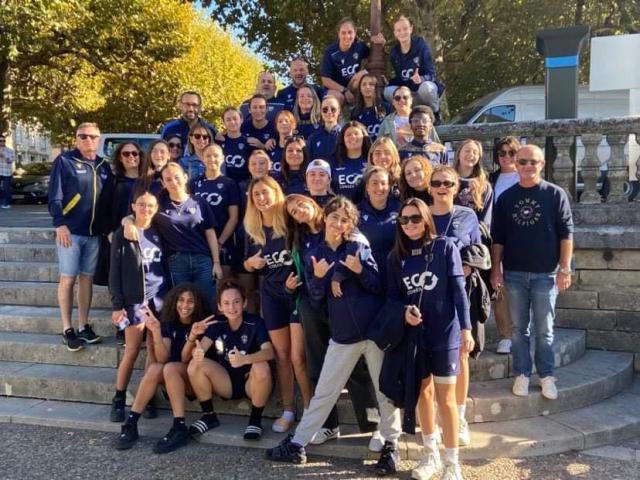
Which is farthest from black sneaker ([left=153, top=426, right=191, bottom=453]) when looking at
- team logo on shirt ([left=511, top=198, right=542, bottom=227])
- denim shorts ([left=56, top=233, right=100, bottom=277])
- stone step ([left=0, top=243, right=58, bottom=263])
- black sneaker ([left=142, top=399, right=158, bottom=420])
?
stone step ([left=0, top=243, right=58, bottom=263])

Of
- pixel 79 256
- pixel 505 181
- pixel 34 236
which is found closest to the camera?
pixel 505 181

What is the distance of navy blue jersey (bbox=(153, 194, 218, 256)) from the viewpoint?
4.81 metres

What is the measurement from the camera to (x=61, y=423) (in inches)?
185

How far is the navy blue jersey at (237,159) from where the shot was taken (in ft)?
19.8

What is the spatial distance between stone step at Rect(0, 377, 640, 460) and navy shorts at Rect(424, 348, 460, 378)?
0.85 meters

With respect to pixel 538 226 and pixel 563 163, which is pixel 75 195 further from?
pixel 563 163

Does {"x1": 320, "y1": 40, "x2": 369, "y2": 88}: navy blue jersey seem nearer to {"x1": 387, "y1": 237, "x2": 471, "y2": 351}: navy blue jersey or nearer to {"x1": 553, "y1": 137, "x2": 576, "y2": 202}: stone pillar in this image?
{"x1": 553, "y1": 137, "x2": 576, "y2": 202}: stone pillar

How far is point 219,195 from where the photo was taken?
5.25 m

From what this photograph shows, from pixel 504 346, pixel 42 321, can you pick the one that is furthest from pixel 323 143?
pixel 42 321

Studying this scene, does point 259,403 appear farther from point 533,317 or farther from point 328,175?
point 533,317

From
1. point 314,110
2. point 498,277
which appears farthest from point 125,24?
point 498,277

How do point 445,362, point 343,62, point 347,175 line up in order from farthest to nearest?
point 343,62
point 347,175
point 445,362

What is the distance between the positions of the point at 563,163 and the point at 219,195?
346 centimetres

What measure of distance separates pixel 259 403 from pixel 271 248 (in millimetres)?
1152
